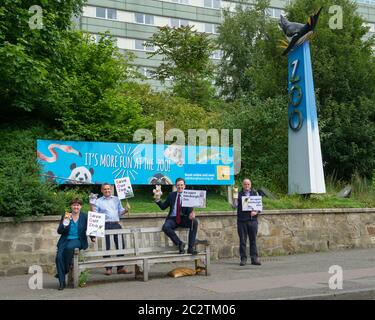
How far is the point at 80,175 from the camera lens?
1478 cm

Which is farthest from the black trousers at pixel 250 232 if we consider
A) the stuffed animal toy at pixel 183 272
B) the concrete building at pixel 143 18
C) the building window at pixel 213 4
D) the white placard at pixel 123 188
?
the building window at pixel 213 4

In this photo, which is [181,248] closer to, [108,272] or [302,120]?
[108,272]

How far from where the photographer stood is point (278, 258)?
562 inches

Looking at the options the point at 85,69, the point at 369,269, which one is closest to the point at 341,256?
the point at 369,269

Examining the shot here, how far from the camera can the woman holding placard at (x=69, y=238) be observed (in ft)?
32.1

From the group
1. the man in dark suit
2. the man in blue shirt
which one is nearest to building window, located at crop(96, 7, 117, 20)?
the man in blue shirt

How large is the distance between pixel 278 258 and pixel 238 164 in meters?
5.23

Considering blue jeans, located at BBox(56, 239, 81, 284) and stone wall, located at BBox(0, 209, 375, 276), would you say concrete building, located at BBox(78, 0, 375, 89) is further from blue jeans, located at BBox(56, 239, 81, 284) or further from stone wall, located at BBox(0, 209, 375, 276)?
blue jeans, located at BBox(56, 239, 81, 284)

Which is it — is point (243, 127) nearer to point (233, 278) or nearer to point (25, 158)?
point (25, 158)

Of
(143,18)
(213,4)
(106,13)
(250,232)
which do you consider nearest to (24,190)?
(250,232)

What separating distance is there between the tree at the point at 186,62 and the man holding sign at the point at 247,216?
1802 centimetres

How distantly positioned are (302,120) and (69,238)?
32.3 ft

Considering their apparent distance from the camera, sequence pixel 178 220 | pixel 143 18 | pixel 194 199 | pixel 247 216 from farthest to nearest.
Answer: pixel 143 18, pixel 247 216, pixel 178 220, pixel 194 199

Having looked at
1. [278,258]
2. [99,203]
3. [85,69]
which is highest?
[85,69]
